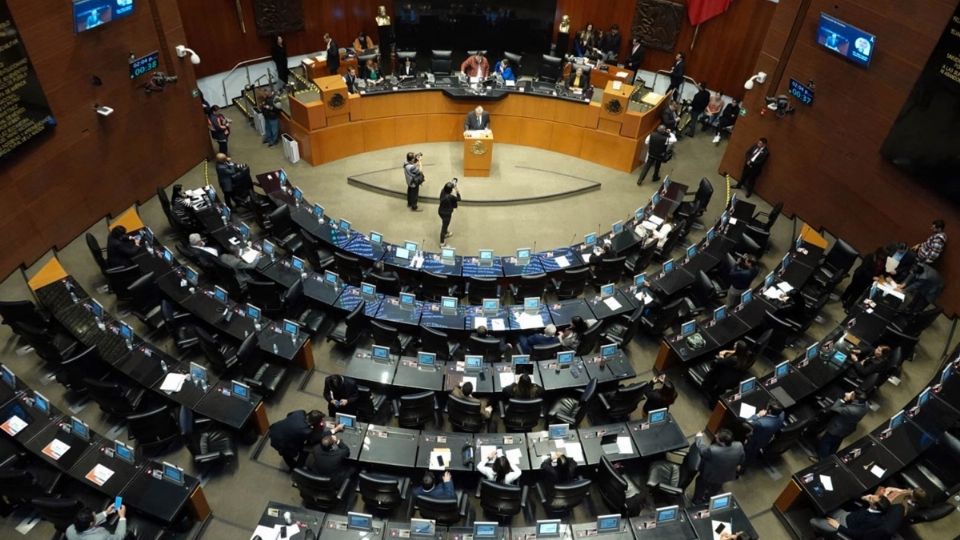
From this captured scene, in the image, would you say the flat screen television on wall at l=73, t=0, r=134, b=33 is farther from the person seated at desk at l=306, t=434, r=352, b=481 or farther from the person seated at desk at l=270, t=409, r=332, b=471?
the person seated at desk at l=306, t=434, r=352, b=481

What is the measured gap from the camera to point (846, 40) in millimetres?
12062

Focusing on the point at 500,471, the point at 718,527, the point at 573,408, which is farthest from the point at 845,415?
the point at 500,471

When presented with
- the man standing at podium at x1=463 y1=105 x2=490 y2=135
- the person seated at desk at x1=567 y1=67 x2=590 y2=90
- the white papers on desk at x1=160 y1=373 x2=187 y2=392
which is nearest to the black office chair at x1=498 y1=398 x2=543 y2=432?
the white papers on desk at x1=160 y1=373 x2=187 y2=392

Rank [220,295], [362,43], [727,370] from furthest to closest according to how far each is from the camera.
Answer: [362,43], [220,295], [727,370]

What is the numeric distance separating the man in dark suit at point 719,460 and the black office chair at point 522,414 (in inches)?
85.8

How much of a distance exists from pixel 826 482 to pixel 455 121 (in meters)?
12.3

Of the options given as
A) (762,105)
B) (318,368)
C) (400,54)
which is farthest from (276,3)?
(762,105)

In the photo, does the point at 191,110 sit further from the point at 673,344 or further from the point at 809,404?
the point at 809,404

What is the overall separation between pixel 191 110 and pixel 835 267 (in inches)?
578

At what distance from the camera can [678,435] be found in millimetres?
8531

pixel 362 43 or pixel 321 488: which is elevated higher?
pixel 362 43

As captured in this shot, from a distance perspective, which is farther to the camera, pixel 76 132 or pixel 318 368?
pixel 76 132

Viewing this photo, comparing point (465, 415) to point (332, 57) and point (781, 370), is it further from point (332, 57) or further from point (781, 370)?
point (332, 57)

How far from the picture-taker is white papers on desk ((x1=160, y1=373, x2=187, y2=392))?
8789 millimetres
